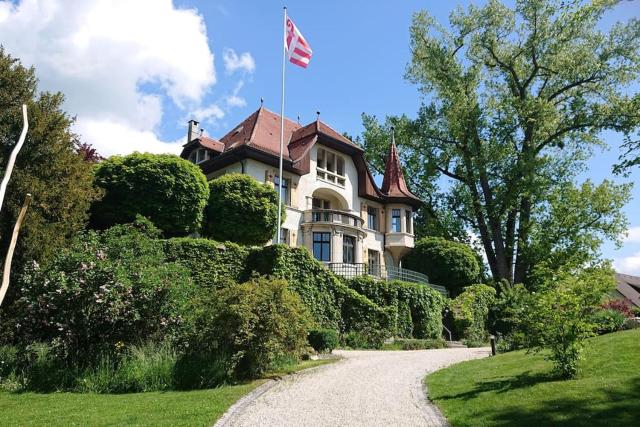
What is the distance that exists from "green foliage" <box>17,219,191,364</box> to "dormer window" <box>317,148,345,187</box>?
1971 centimetres

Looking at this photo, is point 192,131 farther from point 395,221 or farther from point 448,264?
point 448,264

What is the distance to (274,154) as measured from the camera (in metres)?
30.3

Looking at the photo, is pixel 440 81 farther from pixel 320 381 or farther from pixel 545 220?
pixel 320 381

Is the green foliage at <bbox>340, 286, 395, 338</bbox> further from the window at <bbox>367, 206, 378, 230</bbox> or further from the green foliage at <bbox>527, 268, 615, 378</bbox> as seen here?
the window at <bbox>367, 206, 378, 230</bbox>

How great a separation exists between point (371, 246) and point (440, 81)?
1295 cm

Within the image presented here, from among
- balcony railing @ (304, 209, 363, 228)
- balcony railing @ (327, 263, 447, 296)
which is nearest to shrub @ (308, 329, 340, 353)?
balcony railing @ (327, 263, 447, 296)

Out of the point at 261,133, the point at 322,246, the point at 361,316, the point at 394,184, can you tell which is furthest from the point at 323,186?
the point at 361,316

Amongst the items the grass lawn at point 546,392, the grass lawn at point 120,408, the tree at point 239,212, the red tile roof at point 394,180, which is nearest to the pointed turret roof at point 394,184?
the red tile roof at point 394,180

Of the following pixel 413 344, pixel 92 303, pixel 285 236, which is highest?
pixel 285 236

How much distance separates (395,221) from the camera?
38.2 metres

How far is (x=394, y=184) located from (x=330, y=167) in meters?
6.45

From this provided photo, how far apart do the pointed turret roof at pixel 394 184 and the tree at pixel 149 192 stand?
62.3 feet

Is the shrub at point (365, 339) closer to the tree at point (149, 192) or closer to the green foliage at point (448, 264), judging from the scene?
the tree at point (149, 192)

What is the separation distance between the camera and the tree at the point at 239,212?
2391 cm
